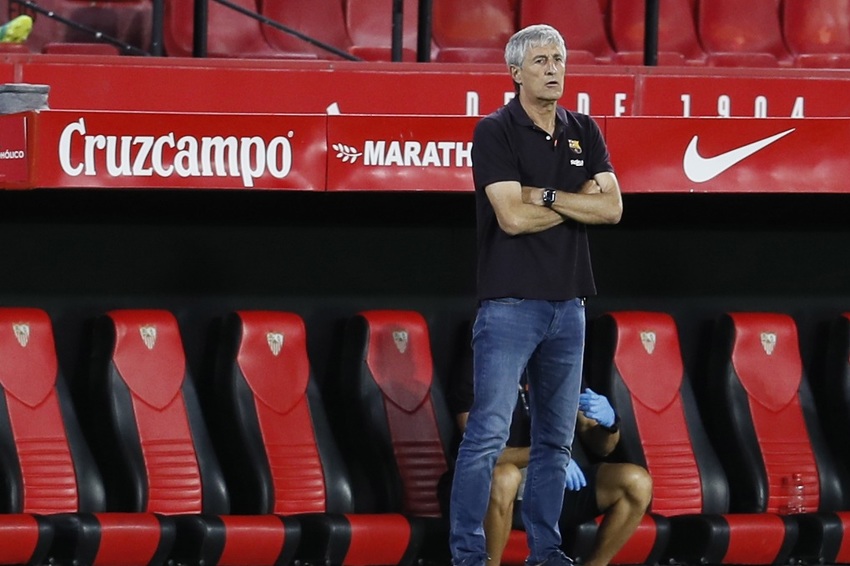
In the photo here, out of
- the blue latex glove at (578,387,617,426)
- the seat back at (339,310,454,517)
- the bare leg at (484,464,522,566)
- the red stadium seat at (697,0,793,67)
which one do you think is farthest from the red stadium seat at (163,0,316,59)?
the bare leg at (484,464,522,566)

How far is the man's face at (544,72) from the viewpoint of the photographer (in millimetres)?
4461

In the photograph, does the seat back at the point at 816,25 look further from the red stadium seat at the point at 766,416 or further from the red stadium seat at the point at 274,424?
the red stadium seat at the point at 274,424

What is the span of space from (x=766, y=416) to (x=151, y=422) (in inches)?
83.9

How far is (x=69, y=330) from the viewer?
608 cm

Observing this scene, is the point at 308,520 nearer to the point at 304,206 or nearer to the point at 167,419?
the point at 167,419

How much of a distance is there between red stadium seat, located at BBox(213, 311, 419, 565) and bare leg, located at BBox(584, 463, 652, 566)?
87cm

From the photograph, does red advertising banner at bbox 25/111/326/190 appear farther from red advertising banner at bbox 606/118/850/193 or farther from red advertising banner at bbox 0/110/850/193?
red advertising banner at bbox 606/118/850/193

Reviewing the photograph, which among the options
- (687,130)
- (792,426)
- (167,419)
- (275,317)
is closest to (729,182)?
(687,130)

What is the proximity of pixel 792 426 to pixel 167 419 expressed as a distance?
2.18 meters

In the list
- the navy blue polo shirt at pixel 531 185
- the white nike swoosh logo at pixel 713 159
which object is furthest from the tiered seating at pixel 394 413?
the navy blue polo shirt at pixel 531 185

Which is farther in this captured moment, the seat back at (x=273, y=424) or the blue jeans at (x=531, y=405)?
the seat back at (x=273, y=424)

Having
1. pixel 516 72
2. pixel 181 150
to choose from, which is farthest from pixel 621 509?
pixel 181 150

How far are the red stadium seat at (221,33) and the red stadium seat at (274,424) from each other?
1293 millimetres

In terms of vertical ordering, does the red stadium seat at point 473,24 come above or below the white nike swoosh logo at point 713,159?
above
